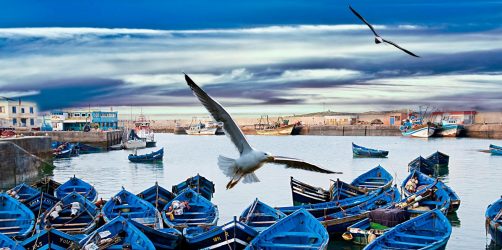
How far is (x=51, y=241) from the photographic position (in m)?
12.1

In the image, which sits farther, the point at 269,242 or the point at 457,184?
the point at 457,184

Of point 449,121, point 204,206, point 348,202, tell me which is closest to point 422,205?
point 348,202

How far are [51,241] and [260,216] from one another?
6.81 m

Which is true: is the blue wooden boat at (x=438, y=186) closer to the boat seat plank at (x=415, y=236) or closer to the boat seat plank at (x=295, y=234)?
the boat seat plank at (x=415, y=236)

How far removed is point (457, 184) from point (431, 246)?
23.8 m

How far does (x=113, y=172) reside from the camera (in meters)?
44.9

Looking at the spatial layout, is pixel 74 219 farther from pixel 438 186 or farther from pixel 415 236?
pixel 438 186

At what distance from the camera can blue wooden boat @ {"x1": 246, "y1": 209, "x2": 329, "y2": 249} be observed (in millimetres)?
13039

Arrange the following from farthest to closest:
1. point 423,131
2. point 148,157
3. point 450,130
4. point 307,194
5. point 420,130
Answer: point 450,130, point 420,130, point 423,131, point 148,157, point 307,194

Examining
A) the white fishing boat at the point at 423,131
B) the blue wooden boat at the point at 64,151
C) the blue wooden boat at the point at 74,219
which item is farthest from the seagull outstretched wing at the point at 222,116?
the white fishing boat at the point at 423,131

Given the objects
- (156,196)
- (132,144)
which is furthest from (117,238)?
(132,144)

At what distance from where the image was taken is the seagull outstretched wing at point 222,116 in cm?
770

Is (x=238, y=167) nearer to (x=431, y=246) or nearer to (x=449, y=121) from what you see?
(x=431, y=246)

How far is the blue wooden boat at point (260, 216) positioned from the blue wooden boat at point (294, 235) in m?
2.17
